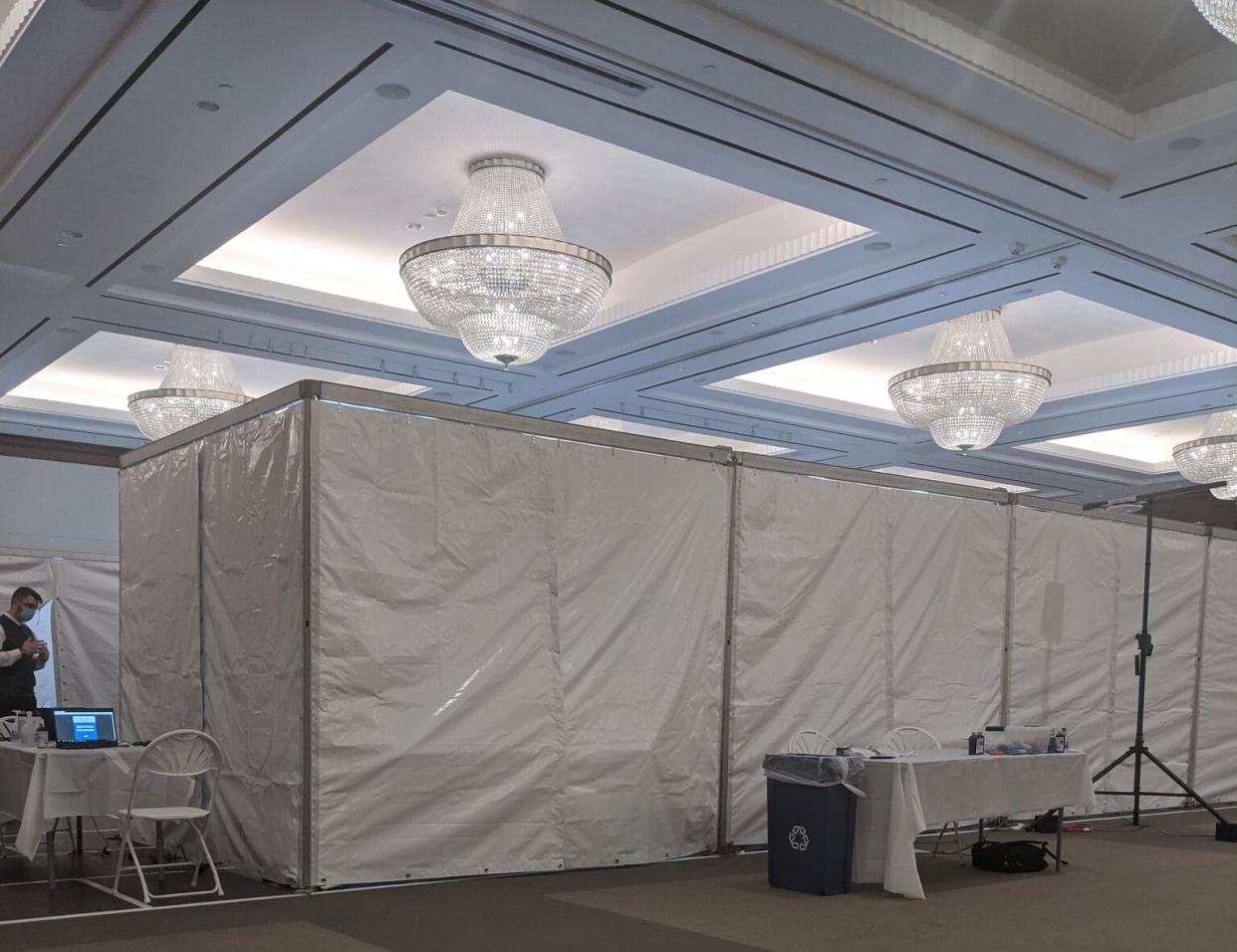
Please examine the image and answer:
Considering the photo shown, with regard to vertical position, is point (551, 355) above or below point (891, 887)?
above

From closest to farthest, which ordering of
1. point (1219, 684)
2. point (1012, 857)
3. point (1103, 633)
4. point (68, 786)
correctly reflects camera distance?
1. point (68, 786)
2. point (1012, 857)
3. point (1103, 633)
4. point (1219, 684)

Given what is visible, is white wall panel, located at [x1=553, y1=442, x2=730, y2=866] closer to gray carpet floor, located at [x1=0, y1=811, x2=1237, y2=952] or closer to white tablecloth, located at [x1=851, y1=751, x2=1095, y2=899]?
gray carpet floor, located at [x1=0, y1=811, x2=1237, y2=952]

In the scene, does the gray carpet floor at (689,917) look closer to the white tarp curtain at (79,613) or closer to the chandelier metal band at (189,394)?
the chandelier metal band at (189,394)

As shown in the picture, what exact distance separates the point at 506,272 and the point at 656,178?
4.79 ft

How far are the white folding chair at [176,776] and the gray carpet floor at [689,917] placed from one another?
0.39 meters

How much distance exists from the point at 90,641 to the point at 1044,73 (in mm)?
9607

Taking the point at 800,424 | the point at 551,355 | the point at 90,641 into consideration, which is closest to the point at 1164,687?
the point at 800,424

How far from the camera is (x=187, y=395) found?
33.7ft

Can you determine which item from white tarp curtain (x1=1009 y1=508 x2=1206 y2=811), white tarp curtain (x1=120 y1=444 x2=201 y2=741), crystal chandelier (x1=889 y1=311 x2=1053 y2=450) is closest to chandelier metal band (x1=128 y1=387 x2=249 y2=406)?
white tarp curtain (x1=120 y1=444 x2=201 y2=741)

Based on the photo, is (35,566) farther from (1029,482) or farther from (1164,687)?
(1029,482)

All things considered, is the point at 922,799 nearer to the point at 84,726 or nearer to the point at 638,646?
the point at 638,646

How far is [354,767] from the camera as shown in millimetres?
5648

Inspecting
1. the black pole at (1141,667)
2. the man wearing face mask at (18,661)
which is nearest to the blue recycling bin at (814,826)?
the black pole at (1141,667)

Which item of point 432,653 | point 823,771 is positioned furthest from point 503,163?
point 823,771
